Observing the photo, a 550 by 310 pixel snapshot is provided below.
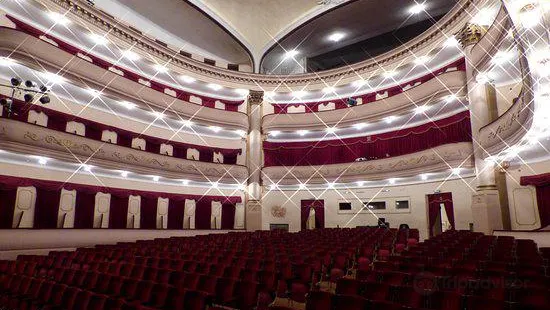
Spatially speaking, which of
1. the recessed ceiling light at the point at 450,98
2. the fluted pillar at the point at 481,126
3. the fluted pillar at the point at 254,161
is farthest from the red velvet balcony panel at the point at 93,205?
the fluted pillar at the point at 481,126

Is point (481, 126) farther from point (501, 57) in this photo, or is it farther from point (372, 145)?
point (372, 145)

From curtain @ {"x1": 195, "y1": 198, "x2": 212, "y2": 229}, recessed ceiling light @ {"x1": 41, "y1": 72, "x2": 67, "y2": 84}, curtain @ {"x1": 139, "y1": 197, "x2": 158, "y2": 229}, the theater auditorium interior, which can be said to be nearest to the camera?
the theater auditorium interior

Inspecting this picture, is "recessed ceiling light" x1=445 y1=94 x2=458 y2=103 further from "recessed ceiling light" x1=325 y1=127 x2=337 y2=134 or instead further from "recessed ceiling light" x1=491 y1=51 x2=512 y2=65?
"recessed ceiling light" x1=325 y1=127 x2=337 y2=134

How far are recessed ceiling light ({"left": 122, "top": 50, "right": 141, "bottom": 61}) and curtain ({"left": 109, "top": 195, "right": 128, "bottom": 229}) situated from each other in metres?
5.12

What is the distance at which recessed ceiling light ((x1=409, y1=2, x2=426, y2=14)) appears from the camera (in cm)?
1353

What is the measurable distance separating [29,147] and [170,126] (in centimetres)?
586

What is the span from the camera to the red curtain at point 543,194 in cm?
798

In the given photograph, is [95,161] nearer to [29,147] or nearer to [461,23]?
[29,147]

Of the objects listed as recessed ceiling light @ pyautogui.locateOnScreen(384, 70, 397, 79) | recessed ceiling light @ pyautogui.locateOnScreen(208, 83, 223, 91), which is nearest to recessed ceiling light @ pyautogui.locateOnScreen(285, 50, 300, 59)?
recessed ceiling light @ pyautogui.locateOnScreen(208, 83, 223, 91)

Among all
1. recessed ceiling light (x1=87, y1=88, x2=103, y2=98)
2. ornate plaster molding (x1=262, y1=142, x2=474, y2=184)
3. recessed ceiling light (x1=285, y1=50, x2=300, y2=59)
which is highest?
recessed ceiling light (x1=285, y1=50, x2=300, y2=59)

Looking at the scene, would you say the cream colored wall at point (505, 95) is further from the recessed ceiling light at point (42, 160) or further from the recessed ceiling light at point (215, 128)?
the recessed ceiling light at point (42, 160)

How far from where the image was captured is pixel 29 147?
27.0 feet

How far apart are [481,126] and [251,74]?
9884 mm

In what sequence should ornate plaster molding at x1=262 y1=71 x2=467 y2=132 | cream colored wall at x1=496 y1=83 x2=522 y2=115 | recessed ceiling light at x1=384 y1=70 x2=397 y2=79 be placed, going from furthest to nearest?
recessed ceiling light at x1=384 y1=70 x2=397 y2=79 → ornate plaster molding at x1=262 y1=71 x2=467 y2=132 → cream colored wall at x1=496 y1=83 x2=522 y2=115
